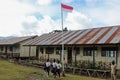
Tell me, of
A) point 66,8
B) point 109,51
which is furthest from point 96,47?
point 66,8

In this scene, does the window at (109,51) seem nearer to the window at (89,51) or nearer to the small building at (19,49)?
the window at (89,51)

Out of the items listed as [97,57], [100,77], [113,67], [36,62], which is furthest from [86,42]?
[36,62]

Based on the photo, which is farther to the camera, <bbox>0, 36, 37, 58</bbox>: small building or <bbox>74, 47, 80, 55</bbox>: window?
<bbox>0, 36, 37, 58</bbox>: small building

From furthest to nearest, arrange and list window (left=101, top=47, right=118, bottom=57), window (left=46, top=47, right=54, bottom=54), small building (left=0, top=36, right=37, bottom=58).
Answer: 1. small building (left=0, top=36, right=37, bottom=58)
2. window (left=46, top=47, right=54, bottom=54)
3. window (left=101, top=47, right=118, bottom=57)

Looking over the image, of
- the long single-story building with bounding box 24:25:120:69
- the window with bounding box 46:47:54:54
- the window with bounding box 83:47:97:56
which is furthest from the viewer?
the window with bounding box 46:47:54:54

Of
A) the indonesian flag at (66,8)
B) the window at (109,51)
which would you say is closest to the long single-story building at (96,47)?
the window at (109,51)

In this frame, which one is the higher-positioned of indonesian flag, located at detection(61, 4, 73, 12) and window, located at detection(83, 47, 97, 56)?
indonesian flag, located at detection(61, 4, 73, 12)

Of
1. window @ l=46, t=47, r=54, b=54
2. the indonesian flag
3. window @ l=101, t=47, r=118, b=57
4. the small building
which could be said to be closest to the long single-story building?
window @ l=101, t=47, r=118, b=57

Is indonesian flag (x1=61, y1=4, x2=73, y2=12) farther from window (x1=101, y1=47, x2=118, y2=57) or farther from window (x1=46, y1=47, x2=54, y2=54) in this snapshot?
window (x1=46, y1=47, x2=54, y2=54)

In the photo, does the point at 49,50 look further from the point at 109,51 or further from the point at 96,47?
the point at 109,51

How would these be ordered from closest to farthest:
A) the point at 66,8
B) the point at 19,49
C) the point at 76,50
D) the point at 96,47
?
the point at 66,8 < the point at 96,47 < the point at 76,50 < the point at 19,49

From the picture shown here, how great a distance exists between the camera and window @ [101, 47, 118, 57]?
989 inches

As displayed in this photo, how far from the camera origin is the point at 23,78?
68.8ft

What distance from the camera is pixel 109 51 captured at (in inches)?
1008
